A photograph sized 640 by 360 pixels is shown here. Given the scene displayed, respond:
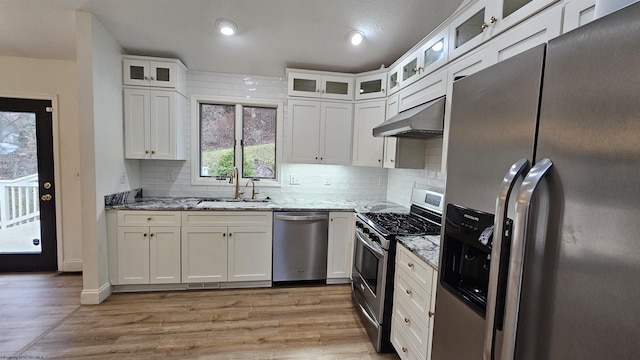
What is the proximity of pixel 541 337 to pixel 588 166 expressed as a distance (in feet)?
1.46

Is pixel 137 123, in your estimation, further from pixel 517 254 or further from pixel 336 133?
pixel 517 254

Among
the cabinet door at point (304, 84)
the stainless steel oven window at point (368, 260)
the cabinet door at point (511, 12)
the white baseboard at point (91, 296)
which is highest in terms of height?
the cabinet door at point (304, 84)

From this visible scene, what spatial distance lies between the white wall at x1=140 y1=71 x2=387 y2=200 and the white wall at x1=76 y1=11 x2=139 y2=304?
0.55m

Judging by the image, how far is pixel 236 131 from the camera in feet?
11.5

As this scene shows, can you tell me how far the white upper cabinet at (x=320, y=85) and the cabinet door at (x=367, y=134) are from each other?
0.25 metres

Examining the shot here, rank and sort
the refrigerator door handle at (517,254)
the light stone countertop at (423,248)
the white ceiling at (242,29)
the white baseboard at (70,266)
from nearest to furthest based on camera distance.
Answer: the refrigerator door handle at (517,254) < the light stone countertop at (423,248) < the white ceiling at (242,29) < the white baseboard at (70,266)

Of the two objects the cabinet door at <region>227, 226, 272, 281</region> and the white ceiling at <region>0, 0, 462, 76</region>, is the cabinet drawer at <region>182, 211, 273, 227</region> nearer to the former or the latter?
the cabinet door at <region>227, 226, 272, 281</region>

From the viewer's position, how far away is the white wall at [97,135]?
2.40 metres

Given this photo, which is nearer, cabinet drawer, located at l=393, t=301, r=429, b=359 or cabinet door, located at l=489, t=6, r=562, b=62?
cabinet door, located at l=489, t=6, r=562, b=62

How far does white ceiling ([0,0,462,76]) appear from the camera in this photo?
2334 millimetres

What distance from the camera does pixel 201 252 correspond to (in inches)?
113

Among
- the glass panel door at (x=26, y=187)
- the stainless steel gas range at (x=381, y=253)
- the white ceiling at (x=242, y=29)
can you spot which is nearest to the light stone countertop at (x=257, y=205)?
the stainless steel gas range at (x=381, y=253)

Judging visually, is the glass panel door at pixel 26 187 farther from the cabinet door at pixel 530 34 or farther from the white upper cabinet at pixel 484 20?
the cabinet door at pixel 530 34

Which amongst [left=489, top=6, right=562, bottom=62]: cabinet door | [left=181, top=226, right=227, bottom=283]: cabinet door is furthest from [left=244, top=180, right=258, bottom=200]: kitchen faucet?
[left=489, top=6, right=562, bottom=62]: cabinet door
